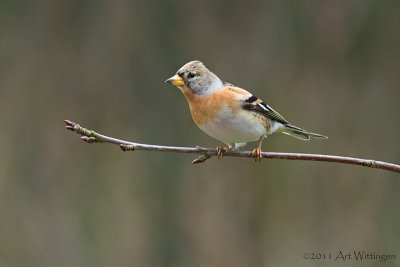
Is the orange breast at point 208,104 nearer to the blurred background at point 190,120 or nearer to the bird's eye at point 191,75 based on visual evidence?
the bird's eye at point 191,75

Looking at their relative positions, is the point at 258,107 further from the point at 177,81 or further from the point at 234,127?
the point at 177,81

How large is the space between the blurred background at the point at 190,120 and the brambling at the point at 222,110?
208 cm

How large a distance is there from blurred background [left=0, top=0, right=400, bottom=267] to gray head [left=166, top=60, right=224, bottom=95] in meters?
2.18

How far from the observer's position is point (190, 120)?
5.66 meters

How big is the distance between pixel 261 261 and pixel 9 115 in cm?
239

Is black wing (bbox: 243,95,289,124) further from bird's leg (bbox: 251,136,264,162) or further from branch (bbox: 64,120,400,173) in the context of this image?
branch (bbox: 64,120,400,173)

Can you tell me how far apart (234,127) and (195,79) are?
0.99 feet

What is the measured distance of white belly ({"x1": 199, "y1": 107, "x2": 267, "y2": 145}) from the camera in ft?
10.8

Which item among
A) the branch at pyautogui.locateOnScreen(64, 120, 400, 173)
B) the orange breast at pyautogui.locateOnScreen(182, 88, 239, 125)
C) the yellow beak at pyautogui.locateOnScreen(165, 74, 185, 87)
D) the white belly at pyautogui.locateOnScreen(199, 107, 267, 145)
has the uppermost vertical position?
the yellow beak at pyautogui.locateOnScreen(165, 74, 185, 87)

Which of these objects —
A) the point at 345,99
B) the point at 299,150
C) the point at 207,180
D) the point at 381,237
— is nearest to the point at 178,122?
the point at 207,180

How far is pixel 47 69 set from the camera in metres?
5.96

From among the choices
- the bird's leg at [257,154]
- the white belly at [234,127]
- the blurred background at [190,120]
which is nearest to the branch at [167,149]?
the bird's leg at [257,154]

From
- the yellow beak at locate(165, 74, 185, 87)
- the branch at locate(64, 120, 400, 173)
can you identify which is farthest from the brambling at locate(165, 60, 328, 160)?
the branch at locate(64, 120, 400, 173)

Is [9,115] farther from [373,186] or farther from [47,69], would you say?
[373,186]
